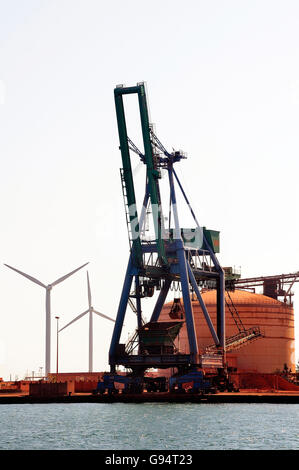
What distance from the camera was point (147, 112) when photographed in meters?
96.9

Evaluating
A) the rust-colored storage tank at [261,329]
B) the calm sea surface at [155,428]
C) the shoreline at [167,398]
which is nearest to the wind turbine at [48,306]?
the rust-colored storage tank at [261,329]

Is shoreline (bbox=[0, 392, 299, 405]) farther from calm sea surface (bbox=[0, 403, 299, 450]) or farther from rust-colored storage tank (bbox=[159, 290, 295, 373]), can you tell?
rust-colored storage tank (bbox=[159, 290, 295, 373])

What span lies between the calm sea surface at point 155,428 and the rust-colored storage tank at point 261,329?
121 ft

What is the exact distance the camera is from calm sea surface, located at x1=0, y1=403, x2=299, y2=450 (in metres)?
53.1

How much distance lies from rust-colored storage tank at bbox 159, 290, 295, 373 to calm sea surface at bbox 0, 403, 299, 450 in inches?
1448

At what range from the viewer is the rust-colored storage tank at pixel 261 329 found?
12431 centimetres

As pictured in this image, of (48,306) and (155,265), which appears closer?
(155,265)

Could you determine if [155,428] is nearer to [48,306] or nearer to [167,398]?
[167,398]

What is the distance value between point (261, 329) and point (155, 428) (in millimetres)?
66012

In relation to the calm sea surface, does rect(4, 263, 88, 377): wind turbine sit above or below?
above

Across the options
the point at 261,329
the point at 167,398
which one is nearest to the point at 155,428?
the point at 167,398

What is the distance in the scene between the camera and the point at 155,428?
205 ft

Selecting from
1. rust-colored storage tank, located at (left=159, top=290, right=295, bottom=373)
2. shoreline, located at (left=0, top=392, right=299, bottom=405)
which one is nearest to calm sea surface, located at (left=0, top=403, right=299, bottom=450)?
shoreline, located at (left=0, top=392, right=299, bottom=405)

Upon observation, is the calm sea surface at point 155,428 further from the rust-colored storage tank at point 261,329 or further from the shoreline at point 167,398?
the rust-colored storage tank at point 261,329
